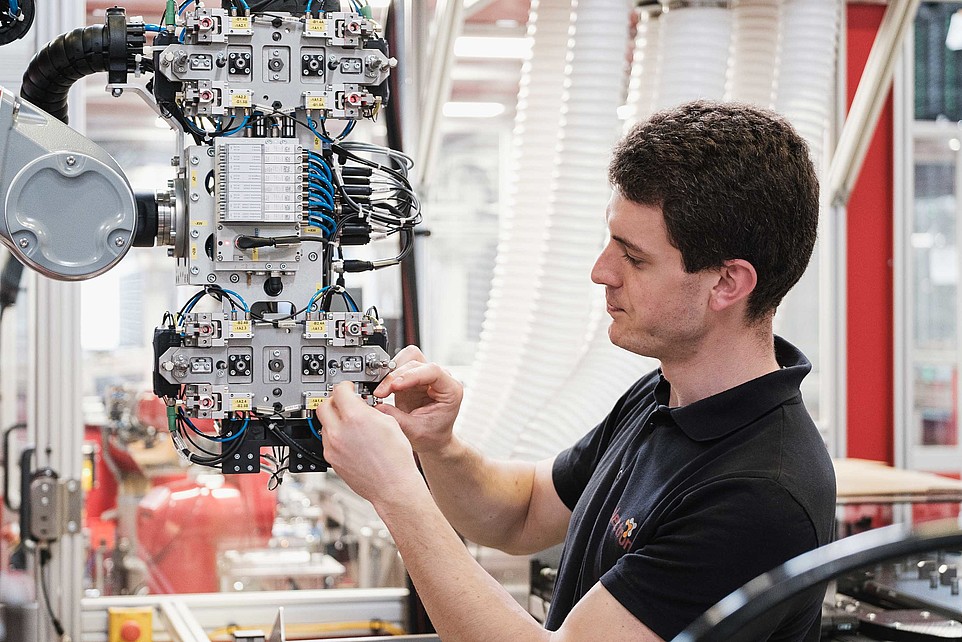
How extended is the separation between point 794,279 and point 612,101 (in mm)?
1204

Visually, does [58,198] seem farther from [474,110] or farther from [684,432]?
[474,110]

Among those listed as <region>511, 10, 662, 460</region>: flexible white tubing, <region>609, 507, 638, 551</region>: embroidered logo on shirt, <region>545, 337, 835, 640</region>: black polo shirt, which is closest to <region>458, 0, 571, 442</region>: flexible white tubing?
<region>511, 10, 662, 460</region>: flexible white tubing

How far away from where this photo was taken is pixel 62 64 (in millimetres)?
1468

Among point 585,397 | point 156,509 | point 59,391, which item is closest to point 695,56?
point 585,397

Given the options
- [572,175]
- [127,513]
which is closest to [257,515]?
[127,513]

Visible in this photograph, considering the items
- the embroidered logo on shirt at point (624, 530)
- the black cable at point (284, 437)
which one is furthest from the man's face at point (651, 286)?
the black cable at point (284, 437)

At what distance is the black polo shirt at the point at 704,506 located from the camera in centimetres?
123

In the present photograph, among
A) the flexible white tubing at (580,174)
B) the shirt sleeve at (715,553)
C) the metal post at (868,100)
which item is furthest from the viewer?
the metal post at (868,100)

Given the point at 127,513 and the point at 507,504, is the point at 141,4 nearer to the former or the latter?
the point at 127,513

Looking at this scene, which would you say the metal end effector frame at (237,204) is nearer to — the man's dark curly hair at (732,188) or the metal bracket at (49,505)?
the man's dark curly hair at (732,188)

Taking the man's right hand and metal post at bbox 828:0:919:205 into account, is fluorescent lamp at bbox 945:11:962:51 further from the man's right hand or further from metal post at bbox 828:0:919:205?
the man's right hand

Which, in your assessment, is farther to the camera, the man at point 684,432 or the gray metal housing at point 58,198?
the gray metal housing at point 58,198

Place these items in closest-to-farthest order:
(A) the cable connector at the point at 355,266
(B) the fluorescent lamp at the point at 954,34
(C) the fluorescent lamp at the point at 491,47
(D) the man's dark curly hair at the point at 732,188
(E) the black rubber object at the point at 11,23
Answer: (D) the man's dark curly hair at the point at 732,188 < (E) the black rubber object at the point at 11,23 < (A) the cable connector at the point at 355,266 < (C) the fluorescent lamp at the point at 491,47 < (B) the fluorescent lamp at the point at 954,34

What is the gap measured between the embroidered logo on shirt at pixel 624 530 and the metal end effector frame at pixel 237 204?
378 millimetres
